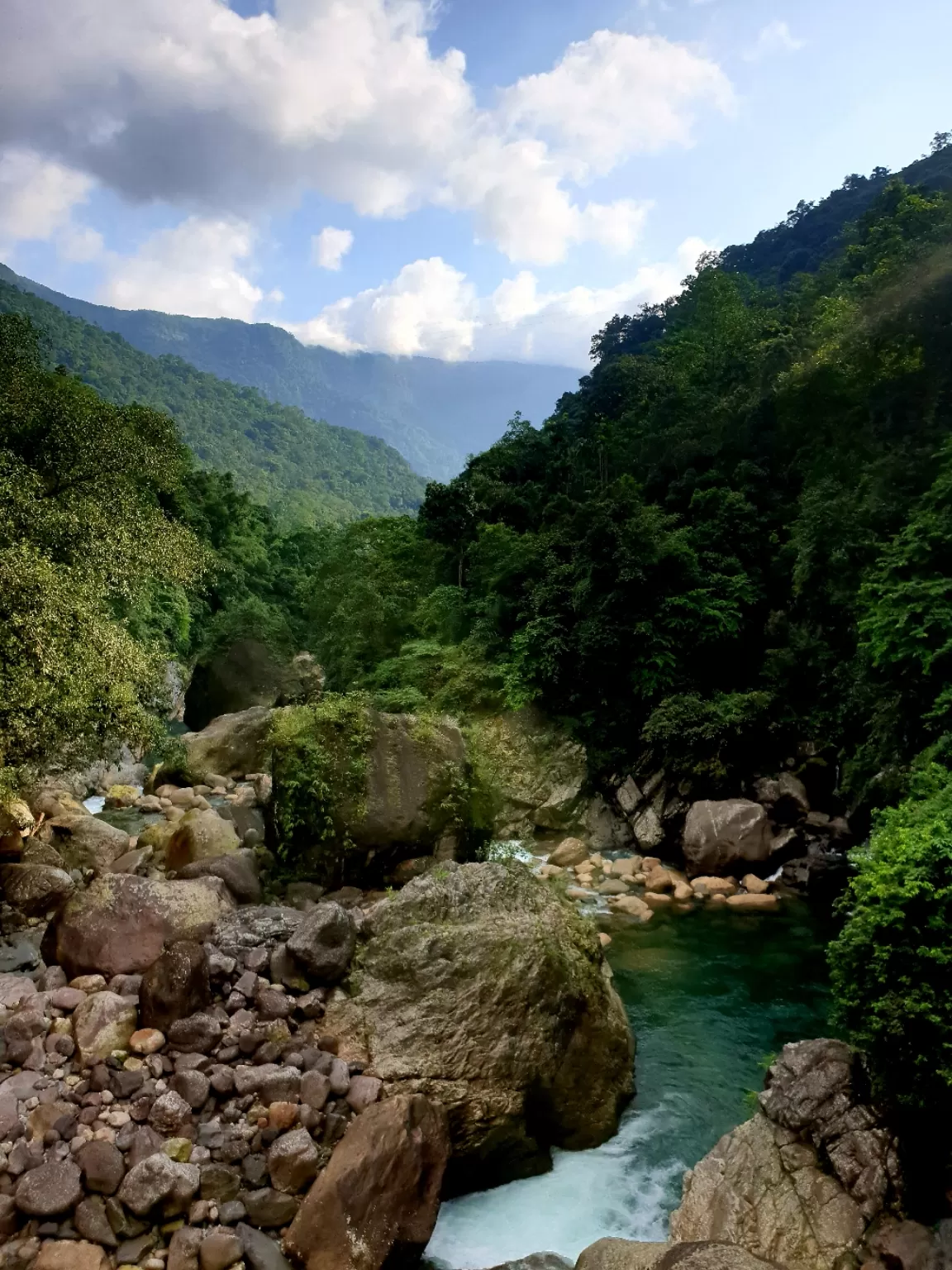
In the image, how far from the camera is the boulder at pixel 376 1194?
6863 mm

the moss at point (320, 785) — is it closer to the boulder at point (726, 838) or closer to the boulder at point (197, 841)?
the boulder at point (197, 841)

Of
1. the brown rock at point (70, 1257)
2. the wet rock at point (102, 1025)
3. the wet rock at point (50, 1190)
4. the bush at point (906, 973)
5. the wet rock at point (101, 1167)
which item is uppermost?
the bush at point (906, 973)

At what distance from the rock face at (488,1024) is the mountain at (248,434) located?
248ft

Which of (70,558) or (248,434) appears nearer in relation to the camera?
(70,558)

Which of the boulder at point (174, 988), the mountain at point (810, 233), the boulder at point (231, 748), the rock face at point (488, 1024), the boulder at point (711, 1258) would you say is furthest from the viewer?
the mountain at point (810, 233)

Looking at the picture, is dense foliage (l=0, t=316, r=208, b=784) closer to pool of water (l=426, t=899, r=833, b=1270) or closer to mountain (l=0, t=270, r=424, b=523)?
pool of water (l=426, t=899, r=833, b=1270)

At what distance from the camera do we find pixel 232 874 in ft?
40.2

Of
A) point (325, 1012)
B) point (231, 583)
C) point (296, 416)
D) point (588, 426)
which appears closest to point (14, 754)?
A: point (325, 1012)

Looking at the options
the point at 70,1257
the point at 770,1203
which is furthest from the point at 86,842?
the point at 770,1203

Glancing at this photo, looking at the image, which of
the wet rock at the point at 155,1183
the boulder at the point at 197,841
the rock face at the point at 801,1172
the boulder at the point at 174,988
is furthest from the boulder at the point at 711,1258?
the boulder at the point at 197,841

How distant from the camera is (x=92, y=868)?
14.2m

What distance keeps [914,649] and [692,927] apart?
7.26 metres

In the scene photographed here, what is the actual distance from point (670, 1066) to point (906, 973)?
511 cm

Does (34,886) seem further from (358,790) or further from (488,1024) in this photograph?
(488,1024)
